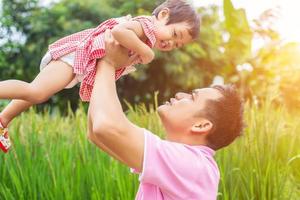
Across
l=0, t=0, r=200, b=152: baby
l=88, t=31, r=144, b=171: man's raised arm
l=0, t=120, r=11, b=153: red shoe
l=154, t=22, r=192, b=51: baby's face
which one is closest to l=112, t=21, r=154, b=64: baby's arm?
l=0, t=0, r=200, b=152: baby

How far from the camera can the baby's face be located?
2.38 meters

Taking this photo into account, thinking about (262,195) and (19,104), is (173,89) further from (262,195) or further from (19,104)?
(19,104)

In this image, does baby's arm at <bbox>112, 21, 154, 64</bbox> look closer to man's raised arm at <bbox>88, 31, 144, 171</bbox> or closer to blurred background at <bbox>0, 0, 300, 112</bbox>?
man's raised arm at <bbox>88, 31, 144, 171</bbox>

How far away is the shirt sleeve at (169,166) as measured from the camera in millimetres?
2016

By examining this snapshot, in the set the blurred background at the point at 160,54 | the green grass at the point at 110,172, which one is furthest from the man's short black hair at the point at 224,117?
the blurred background at the point at 160,54

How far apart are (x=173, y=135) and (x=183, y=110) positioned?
0.09m

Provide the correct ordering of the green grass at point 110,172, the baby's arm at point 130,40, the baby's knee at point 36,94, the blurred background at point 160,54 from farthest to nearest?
the blurred background at point 160,54
the green grass at point 110,172
the baby's knee at point 36,94
the baby's arm at point 130,40

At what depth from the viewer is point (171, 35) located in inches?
94.9

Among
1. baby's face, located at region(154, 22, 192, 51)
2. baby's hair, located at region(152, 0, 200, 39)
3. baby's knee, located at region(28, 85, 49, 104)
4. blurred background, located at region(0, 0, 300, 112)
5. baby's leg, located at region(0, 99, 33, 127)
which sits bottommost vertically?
blurred background, located at region(0, 0, 300, 112)

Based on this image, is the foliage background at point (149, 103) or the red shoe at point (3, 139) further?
the foliage background at point (149, 103)

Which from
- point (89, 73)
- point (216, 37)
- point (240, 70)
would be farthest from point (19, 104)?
point (216, 37)

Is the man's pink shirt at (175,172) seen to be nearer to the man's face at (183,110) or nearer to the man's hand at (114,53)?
the man's face at (183,110)

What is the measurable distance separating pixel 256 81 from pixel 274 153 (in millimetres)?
5672

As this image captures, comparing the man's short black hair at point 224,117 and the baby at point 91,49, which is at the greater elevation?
the baby at point 91,49
